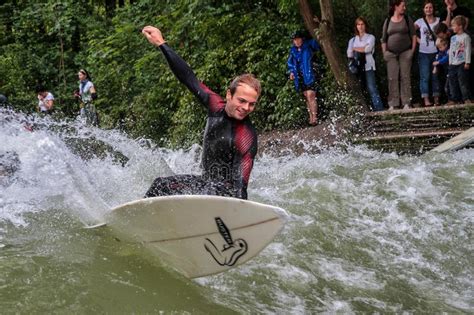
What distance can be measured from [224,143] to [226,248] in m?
0.91

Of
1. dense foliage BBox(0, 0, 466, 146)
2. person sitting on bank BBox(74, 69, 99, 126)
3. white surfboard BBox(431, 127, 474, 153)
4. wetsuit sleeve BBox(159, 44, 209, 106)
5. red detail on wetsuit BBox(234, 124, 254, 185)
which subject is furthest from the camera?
person sitting on bank BBox(74, 69, 99, 126)

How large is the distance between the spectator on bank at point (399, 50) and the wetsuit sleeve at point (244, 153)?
5.98 metres

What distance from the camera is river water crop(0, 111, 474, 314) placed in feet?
14.5

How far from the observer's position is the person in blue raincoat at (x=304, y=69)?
37.2 ft

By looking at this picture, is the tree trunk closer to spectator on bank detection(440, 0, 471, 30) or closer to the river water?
spectator on bank detection(440, 0, 471, 30)

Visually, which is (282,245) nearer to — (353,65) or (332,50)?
(353,65)

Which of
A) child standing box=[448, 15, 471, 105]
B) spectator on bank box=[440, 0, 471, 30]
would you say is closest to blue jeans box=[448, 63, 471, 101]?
child standing box=[448, 15, 471, 105]

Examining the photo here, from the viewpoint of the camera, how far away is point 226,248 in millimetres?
4543

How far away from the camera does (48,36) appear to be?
2252 centimetres

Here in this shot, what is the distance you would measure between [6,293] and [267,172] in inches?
199

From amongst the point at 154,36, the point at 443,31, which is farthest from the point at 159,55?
the point at 154,36

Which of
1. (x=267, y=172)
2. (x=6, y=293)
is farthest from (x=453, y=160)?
(x=6, y=293)

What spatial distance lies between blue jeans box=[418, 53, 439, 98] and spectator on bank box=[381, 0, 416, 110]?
188 millimetres

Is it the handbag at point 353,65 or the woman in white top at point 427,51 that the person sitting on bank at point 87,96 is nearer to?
the handbag at point 353,65
